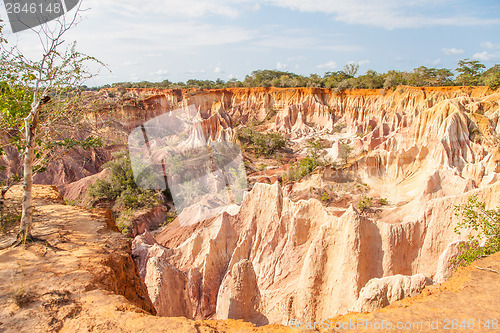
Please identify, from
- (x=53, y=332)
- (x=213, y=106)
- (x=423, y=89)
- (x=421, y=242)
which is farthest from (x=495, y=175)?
(x=213, y=106)

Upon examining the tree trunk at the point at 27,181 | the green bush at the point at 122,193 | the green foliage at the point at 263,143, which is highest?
the tree trunk at the point at 27,181

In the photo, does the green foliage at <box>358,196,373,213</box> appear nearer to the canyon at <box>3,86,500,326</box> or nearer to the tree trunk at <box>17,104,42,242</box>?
the canyon at <box>3,86,500,326</box>

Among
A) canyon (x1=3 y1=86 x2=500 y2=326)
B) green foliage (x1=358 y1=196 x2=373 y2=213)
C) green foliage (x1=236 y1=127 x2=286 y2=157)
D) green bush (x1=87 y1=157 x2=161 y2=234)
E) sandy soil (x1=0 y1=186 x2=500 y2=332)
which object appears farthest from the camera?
green foliage (x1=236 y1=127 x2=286 y2=157)

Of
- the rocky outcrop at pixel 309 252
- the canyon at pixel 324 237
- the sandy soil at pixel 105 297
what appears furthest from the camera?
the rocky outcrop at pixel 309 252

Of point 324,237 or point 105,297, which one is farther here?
point 324,237

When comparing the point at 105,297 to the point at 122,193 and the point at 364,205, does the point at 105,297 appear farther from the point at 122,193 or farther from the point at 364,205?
the point at 122,193

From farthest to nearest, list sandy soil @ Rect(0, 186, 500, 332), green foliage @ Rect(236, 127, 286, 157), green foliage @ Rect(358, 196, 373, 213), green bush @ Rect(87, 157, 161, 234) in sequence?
green foliage @ Rect(236, 127, 286, 157), green bush @ Rect(87, 157, 161, 234), green foliage @ Rect(358, 196, 373, 213), sandy soil @ Rect(0, 186, 500, 332)

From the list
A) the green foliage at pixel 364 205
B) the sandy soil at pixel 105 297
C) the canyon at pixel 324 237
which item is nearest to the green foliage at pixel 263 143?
the canyon at pixel 324 237

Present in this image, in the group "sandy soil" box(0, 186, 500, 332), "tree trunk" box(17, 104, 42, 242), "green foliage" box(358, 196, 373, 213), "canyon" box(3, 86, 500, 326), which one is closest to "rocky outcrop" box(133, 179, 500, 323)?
"canyon" box(3, 86, 500, 326)

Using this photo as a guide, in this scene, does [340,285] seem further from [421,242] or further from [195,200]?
[195,200]

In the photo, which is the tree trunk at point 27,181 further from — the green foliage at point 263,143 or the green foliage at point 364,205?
the green foliage at point 263,143

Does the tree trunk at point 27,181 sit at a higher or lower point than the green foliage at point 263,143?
higher

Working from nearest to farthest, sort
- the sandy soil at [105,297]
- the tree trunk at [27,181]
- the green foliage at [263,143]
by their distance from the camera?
the sandy soil at [105,297] < the tree trunk at [27,181] < the green foliage at [263,143]

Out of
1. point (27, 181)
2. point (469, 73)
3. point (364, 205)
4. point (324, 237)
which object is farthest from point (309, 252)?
point (469, 73)
